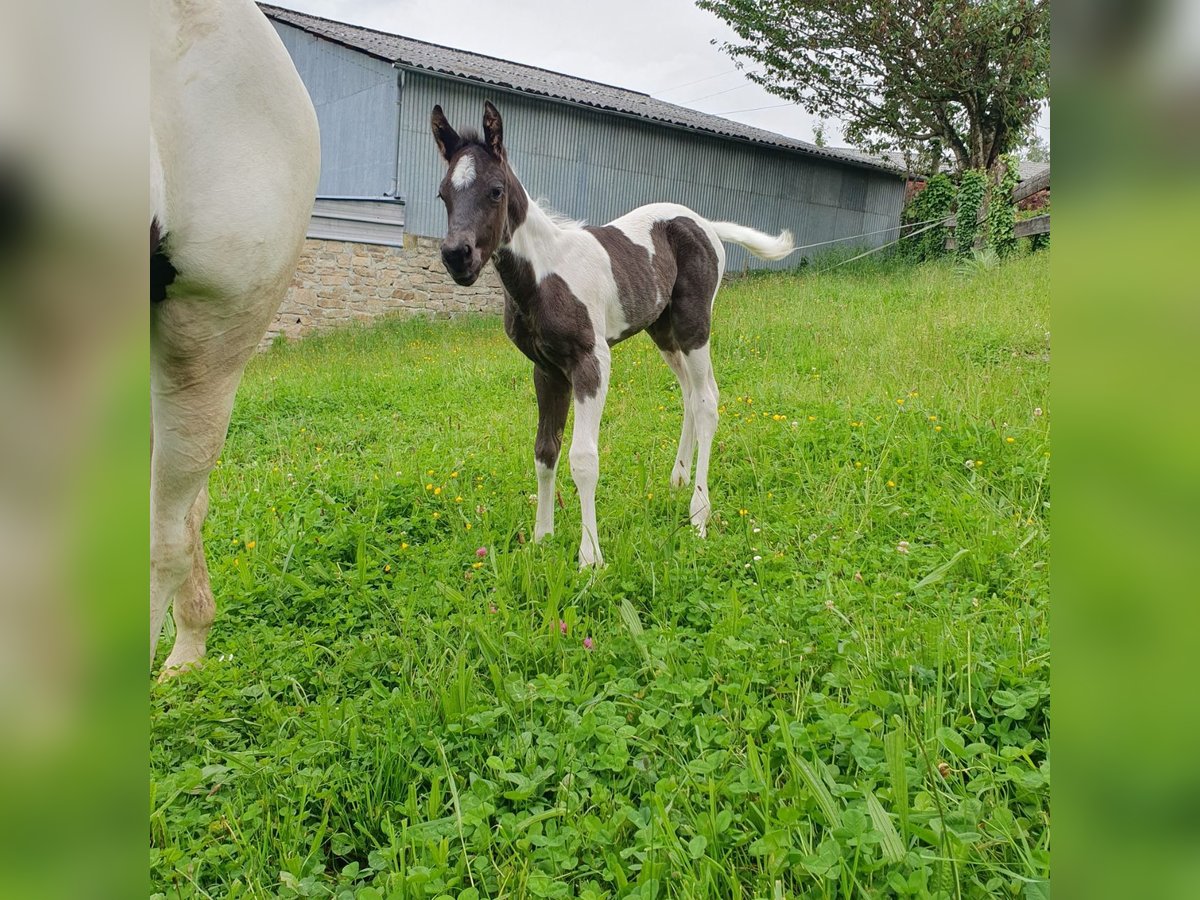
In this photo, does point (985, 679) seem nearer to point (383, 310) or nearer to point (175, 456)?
point (175, 456)

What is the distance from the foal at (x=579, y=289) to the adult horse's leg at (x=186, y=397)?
1.30 meters

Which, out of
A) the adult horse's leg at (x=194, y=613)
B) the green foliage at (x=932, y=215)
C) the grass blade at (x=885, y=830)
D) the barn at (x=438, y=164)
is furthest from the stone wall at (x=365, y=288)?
the grass blade at (x=885, y=830)

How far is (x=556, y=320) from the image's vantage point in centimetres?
352

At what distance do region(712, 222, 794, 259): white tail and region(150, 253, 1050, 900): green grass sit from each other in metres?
1.01

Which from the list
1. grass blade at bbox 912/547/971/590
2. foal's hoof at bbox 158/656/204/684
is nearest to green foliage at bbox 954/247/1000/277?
grass blade at bbox 912/547/971/590

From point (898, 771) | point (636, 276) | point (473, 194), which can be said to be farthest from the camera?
point (636, 276)

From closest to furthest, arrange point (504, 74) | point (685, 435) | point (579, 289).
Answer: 1. point (579, 289)
2. point (685, 435)
3. point (504, 74)

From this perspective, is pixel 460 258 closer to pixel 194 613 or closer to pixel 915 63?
pixel 194 613

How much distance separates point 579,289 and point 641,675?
76.1 inches

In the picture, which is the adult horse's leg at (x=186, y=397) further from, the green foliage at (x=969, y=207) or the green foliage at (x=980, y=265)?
the green foliage at (x=969, y=207)

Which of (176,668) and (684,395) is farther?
(684,395)

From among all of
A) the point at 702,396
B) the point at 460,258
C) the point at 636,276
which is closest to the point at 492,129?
the point at 460,258
